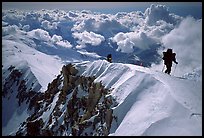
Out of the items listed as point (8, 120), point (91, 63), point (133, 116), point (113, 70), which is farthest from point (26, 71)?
point (133, 116)

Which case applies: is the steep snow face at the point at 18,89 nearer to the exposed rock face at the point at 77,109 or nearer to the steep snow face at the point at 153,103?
the exposed rock face at the point at 77,109

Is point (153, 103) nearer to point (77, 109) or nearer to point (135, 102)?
point (135, 102)

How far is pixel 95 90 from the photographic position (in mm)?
42969

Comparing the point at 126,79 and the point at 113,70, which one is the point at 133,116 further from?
the point at 113,70

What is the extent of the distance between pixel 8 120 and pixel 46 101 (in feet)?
214

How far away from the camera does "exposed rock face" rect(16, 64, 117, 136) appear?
117 feet

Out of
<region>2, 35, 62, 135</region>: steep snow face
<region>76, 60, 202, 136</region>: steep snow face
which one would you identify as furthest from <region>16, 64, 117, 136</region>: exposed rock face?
<region>2, 35, 62, 135</region>: steep snow face

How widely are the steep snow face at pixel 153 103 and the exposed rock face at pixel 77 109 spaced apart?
6.24 feet

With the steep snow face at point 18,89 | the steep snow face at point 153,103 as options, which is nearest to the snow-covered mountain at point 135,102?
the steep snow face at point 153,103

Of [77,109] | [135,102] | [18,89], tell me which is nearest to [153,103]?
[135,102]

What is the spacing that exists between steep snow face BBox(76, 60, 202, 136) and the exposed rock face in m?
1.90

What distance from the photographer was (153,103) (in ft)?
90.9

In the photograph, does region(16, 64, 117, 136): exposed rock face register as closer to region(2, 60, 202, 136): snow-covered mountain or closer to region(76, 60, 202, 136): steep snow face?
region(2, 60, 202, 136): snow-covered mountain

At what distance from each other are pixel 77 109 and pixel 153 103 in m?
22.7
